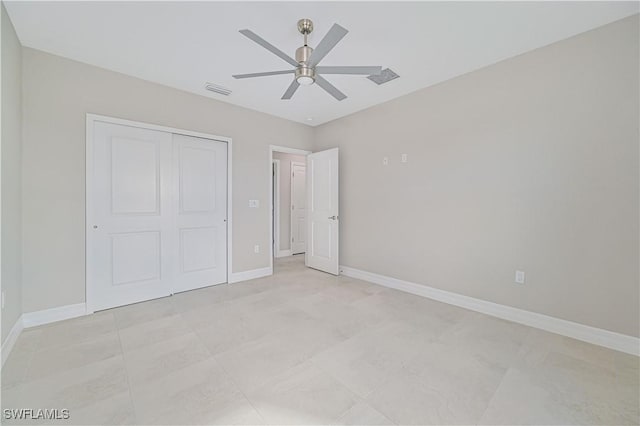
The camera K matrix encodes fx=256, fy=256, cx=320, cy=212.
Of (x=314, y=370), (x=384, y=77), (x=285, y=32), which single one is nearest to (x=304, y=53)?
(x=285, y=32)

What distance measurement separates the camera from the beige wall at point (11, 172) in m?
1.98

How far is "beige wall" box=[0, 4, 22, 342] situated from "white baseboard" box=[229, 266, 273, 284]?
6.96ft

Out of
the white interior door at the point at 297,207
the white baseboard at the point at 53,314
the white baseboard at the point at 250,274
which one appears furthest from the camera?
the white interior door at the point at 297,207

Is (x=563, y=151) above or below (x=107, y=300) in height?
above

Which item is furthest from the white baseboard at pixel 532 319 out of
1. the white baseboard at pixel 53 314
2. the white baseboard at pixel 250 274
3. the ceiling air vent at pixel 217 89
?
the white baseboard at pixel 53 314

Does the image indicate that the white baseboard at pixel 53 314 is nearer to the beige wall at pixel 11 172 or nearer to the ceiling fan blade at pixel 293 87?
the beige wall at pixel 11 172

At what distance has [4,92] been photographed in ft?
6.44

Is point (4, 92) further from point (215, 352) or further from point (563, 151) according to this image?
point (563, 151)

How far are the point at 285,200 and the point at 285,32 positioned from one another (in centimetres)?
400

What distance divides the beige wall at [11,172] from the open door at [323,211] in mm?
3523

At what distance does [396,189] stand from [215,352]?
290 cm

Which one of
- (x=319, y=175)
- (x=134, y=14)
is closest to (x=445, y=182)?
(x=319, y=175)

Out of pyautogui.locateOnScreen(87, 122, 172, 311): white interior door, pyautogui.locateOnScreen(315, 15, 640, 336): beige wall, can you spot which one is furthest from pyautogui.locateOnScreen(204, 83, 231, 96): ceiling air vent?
pyautogui.locateOnScreen(315, 15, 640, 336): beige wall

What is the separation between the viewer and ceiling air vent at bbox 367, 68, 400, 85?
2879mm
